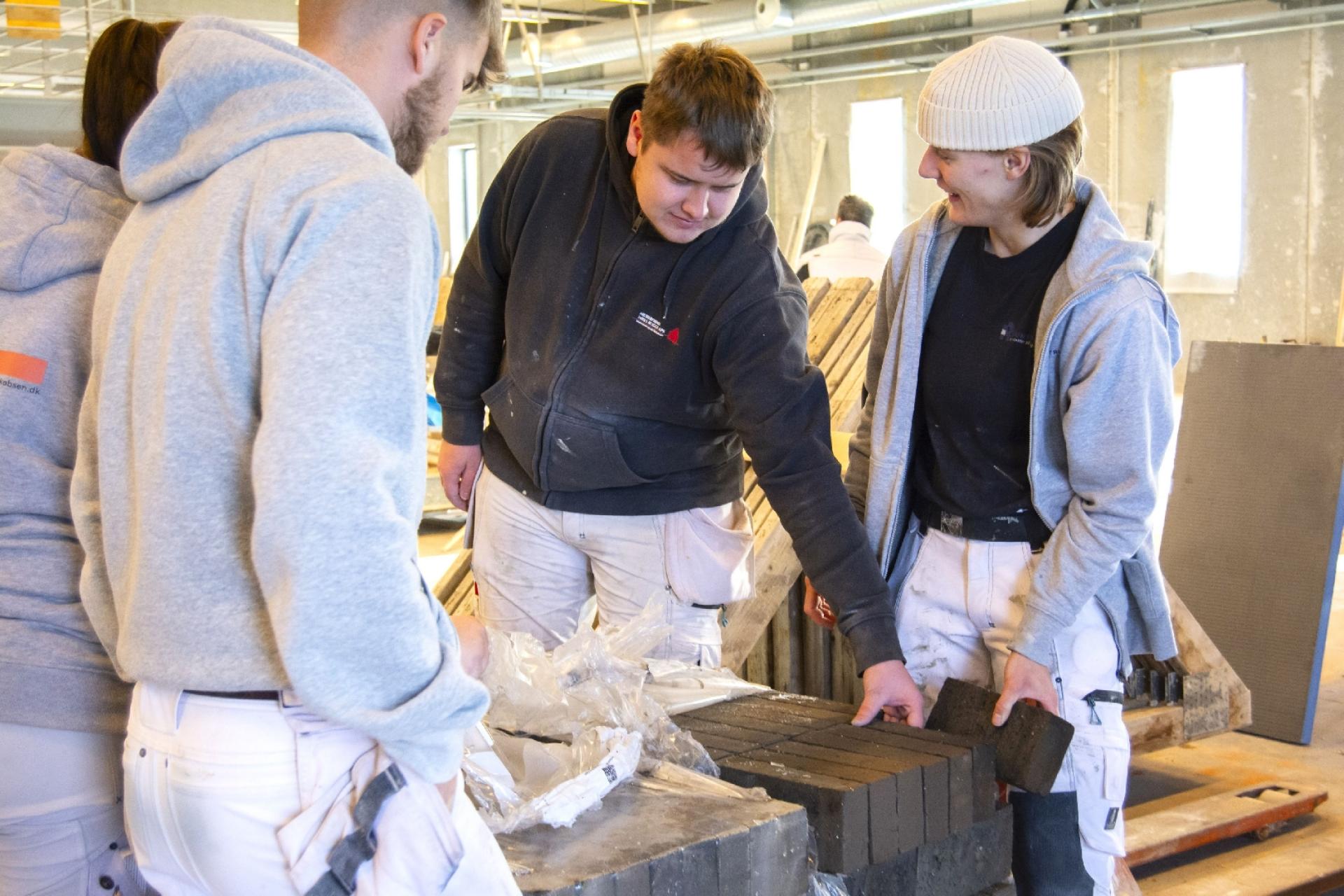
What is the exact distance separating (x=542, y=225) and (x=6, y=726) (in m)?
1.31

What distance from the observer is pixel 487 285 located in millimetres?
2598

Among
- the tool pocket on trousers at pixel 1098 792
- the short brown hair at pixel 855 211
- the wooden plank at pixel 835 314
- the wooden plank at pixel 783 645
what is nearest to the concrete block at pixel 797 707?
the tool pocket on trousers at pixel 1098 792

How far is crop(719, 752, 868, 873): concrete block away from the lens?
169 centimetres

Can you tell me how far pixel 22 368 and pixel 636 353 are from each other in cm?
109

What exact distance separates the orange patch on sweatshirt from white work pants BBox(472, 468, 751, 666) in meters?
1.09

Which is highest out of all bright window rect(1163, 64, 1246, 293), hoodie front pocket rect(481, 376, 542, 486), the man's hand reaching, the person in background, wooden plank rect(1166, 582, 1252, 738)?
bright window rect(1163, 64, 1246, 293)

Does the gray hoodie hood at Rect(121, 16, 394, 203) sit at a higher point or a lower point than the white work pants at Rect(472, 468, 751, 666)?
higher

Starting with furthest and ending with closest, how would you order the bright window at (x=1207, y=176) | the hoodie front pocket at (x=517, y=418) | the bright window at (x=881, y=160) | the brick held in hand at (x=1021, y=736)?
the bright window at (x=881, y=160) < the bright window at (x=1207, y=176) < the hoodie front pocket at (x=517, y=418) < the brick held in hand at (x=1021, y=736)

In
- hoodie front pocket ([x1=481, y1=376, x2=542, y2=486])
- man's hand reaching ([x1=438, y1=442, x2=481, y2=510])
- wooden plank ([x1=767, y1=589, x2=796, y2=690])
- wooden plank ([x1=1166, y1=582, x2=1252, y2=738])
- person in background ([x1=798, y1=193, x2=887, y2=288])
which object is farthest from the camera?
person in background ([x1=798, y1=193, x2=887, y2=288])

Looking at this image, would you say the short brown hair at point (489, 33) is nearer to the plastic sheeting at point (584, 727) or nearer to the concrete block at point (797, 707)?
the plastic sheeting at point (584, 727)

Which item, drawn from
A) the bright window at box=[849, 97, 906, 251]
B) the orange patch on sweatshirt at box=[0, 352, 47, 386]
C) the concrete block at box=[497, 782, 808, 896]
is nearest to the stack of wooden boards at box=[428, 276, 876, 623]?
the concrete block at box=[497, 782, 808, 896]

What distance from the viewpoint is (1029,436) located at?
→ 211 cm

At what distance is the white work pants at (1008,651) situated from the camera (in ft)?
6.78

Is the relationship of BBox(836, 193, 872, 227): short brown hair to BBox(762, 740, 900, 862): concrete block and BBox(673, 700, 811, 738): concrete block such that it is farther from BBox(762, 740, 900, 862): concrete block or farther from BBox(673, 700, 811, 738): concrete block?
BBox(762, 740, 900, 862): concrete block
